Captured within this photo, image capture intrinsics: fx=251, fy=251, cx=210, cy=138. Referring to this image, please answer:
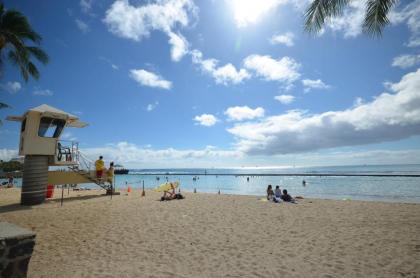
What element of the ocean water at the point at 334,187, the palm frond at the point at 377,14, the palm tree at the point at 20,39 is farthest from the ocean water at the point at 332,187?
the palm frond at the point at 377,14

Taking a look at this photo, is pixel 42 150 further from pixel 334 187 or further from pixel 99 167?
pixel 334 187

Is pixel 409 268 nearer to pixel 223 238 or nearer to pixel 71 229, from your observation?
pixel 223 238

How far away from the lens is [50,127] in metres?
15.5

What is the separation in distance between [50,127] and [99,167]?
4.84 meters

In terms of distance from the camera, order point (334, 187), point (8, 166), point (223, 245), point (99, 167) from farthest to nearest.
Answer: point (8, 166) → point (334, 187) → point (99, 167) → point (223, 245)

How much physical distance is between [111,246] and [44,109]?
40.4 ft

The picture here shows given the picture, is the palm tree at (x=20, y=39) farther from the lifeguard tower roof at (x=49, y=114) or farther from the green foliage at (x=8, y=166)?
the green foliage at (x=8, y=166)

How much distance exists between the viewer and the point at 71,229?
28.3ft

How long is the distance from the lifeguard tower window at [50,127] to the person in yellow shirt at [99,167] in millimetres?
4070

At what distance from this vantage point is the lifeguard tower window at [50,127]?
1508cm

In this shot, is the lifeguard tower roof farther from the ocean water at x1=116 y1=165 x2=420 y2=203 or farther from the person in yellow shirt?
the ocean water at x1=116 y1=165 x2=420 y2=203

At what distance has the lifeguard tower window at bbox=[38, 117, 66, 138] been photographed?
15080 millimetres

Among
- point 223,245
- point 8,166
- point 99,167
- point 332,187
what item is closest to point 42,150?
point 99,167

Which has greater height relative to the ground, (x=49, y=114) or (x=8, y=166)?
(x=49, y=114)
